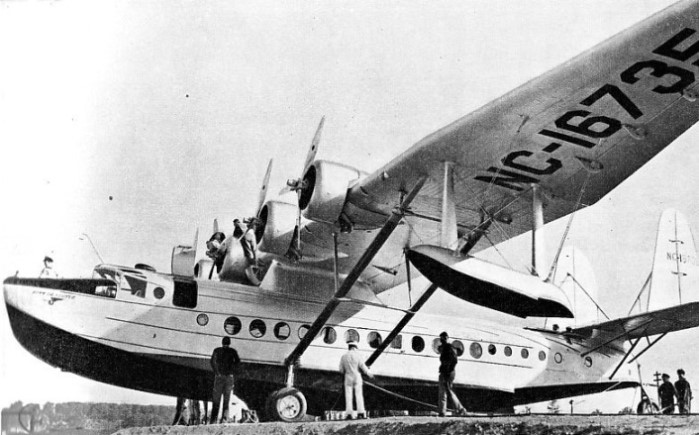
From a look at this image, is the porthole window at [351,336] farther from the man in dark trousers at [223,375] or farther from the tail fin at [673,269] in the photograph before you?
the tail fin at [673,269]

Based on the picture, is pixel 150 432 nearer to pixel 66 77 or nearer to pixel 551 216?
pixel 66 77

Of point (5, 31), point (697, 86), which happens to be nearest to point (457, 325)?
point (697, 86)

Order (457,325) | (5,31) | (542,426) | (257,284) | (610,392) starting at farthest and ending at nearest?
(610,392) < (457,325) < (257,284) < (5,31) < (542,426)

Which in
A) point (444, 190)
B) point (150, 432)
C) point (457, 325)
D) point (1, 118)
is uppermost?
point (1, 118)

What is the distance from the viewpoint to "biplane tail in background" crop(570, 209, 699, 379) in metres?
12.8

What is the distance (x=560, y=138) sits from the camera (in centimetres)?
835

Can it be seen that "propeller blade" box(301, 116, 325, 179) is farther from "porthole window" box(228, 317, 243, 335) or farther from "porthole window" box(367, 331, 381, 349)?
"porthole window" box(367, 331, 381, 349)

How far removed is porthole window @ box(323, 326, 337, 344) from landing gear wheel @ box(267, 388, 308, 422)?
1171mm

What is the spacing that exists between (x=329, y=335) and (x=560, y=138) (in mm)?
4923

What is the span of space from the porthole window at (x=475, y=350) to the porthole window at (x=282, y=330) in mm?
3609

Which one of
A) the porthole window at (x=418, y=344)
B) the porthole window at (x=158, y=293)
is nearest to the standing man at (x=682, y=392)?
the porthole window at (x=418, y=344)

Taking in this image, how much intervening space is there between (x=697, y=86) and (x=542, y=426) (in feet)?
15.3

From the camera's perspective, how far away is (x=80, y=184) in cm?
910

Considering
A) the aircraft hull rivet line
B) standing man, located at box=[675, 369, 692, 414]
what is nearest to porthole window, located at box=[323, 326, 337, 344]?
the aircraft hull rivet line
